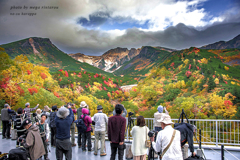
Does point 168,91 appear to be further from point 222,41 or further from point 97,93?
point 222,41

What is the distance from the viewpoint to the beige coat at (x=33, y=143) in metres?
2.73

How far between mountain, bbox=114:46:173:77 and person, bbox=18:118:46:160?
209 feet

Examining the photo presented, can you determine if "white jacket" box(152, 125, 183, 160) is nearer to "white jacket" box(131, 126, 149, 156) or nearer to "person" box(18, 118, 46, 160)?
"white jacket" box(131, 126, 149, 156)

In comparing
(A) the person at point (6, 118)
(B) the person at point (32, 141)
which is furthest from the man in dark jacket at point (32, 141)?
(A) the person at point (6, 118)

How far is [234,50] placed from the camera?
39.1 metres

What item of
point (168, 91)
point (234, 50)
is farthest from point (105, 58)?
point (234, 50)

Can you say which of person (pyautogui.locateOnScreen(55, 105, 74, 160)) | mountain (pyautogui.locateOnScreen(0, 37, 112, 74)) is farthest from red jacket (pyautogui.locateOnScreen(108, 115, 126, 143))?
mountain (pyautogui.locateOnScreen(0, 37, 112, 74))

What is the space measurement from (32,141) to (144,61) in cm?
7553

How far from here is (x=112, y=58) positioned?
89.1 meters

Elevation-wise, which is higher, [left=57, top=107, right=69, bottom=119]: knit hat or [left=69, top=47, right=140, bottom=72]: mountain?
[left=69, top=47, right=140, bottom=72]: mountain

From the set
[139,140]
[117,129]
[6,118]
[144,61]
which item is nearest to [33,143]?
[117,129]

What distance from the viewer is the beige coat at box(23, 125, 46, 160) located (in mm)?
2727

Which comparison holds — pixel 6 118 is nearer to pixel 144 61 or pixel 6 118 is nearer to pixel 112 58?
pixel 144 61

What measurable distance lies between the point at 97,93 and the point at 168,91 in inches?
809
